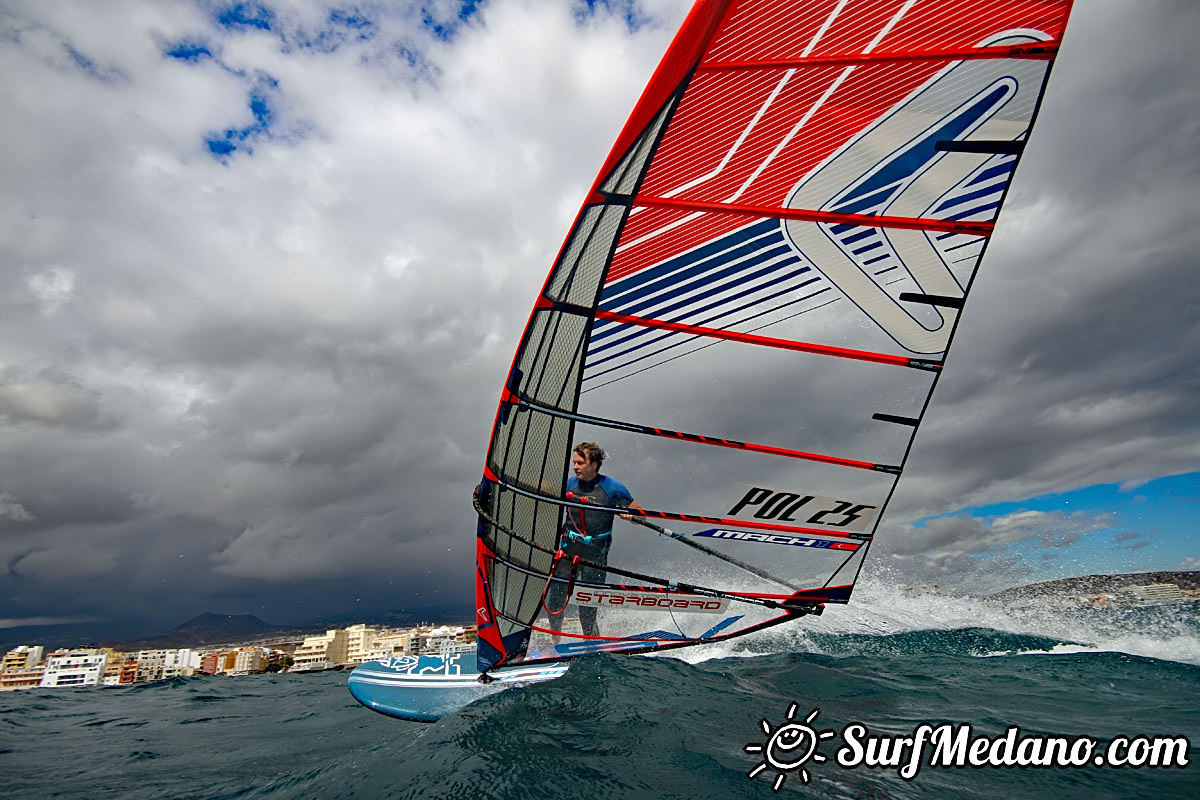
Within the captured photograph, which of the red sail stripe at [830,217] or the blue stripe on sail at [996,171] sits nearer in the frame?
the blue stripe on sail at [996,171]

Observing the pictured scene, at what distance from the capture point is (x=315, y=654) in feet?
202

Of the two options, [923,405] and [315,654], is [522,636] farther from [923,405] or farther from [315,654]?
[315,654]

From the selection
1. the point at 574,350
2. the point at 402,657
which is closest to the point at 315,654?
the point at 402,657

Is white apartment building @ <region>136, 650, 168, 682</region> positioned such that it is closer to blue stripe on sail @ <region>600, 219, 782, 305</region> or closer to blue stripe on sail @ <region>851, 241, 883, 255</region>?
blue stripe on sail @ <region>600, 219, 782, 305</region>

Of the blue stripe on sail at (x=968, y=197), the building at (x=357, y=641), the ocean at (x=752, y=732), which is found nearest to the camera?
the ocean at (x=752, y=732)

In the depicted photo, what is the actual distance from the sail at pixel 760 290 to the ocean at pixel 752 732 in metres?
0.81

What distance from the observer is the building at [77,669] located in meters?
58.4

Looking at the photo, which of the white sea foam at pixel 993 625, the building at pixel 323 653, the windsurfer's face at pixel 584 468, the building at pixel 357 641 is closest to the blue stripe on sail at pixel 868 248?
the windsurfer's face at pixel 584 468

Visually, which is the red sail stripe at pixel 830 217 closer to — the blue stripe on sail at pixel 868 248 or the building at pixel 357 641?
the blue stripe on sail at pixel 868 248

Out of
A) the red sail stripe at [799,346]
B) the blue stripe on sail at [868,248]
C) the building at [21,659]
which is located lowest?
the building at [21,659]

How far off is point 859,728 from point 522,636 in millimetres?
2801

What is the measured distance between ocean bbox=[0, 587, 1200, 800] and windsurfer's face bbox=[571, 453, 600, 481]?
1.49 metres

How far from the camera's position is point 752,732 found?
2893 millimetres

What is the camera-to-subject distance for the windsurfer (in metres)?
4.14
